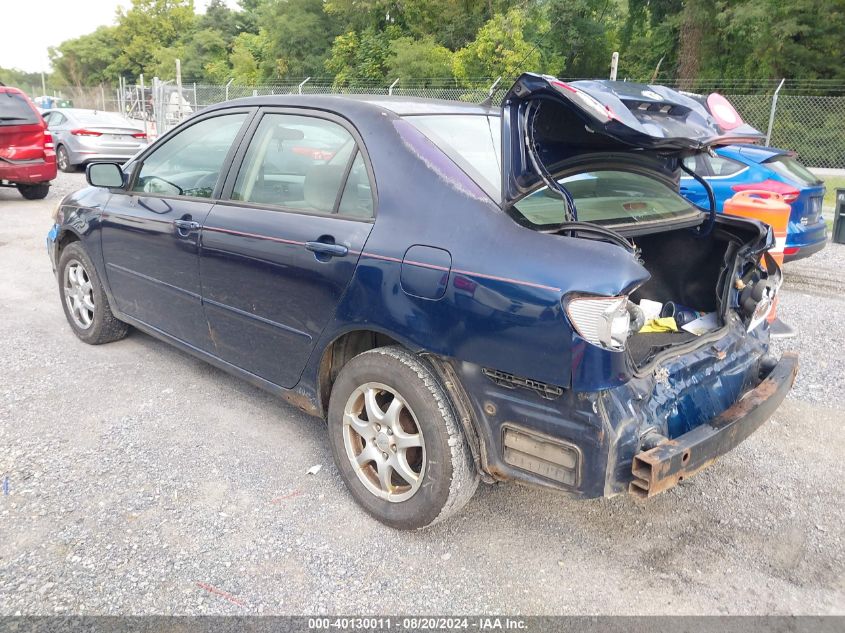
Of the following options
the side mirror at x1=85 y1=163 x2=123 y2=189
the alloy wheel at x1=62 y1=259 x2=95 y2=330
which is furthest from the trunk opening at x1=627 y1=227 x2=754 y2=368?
the alloy wheel at x1=62 y1=259 x2=95 y2=330

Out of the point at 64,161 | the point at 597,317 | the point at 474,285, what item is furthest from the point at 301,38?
the point at 597,317

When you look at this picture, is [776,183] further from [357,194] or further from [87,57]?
[87,57]

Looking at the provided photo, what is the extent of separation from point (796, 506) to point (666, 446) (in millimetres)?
1207

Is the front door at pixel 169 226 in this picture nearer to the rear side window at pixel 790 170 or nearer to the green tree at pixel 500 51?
the rear side window at pixel 790 170

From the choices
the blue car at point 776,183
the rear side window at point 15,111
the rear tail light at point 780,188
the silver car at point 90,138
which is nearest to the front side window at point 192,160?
the blue car at point 776,183

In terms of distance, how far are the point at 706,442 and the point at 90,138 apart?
15993 millimetres

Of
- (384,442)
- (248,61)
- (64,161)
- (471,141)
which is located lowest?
(384,442)

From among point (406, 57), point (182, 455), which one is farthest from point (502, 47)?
point (182, 455)

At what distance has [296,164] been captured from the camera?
3.29 m

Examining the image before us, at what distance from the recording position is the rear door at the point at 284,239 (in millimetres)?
2967

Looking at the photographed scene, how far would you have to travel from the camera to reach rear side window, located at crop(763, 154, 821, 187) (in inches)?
293

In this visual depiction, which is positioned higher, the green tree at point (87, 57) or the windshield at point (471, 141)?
the green tree at point (87, 57)

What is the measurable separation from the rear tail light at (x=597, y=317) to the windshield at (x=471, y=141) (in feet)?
1.87

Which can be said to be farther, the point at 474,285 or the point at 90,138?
the point at 90,138
